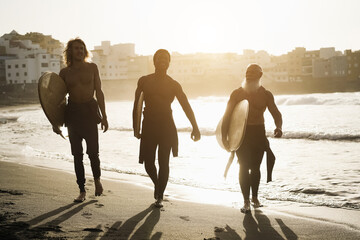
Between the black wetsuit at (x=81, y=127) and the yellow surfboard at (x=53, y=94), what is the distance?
11cm

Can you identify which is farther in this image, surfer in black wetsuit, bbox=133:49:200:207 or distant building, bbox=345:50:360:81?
distant building, bbox=345:50:360:81

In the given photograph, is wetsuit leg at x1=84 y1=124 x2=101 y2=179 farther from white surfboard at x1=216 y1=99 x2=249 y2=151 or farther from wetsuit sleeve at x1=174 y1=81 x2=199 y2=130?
white surfboard at x1=216 y1=99 x2=249 y2=151

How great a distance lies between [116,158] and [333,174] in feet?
16.6

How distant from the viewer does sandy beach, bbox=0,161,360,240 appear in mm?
3605

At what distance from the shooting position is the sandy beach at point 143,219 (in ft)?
11.8

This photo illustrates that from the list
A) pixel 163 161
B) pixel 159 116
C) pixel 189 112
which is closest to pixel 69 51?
pixel 159 116

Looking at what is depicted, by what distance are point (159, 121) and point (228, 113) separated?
73 centimetres

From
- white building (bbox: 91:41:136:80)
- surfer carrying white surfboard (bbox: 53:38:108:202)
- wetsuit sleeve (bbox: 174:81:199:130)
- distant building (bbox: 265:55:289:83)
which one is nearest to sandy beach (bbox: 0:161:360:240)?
surfer carrying white surfboard (bbox: 53:38:108:202)

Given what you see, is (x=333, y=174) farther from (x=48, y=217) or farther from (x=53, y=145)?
(x=53, y=145)

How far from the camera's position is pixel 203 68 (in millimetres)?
105625

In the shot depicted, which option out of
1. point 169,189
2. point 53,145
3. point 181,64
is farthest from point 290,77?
point 169,189

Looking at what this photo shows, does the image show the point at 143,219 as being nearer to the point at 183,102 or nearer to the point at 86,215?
the point at 86,215

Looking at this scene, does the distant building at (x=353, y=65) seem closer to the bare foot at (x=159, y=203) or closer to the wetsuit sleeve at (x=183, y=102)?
the wetsuit sleeve at (x=183, y=102)

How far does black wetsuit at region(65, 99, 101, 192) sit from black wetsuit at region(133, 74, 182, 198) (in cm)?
48
